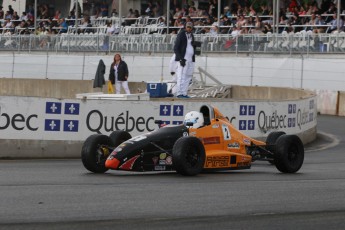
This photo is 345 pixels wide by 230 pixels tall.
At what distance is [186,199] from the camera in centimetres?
1190

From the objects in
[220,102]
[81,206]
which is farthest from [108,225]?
[220,102]

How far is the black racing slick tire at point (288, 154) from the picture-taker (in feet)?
52.3

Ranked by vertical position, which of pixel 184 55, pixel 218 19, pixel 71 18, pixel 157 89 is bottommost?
pixel 157 89

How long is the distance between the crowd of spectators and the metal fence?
1.16 metres

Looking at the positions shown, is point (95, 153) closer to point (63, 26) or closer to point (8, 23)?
point (63, 26)

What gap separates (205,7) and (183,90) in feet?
66.6

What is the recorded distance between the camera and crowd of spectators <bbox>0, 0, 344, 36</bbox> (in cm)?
3567

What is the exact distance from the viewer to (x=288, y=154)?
16.1 metres

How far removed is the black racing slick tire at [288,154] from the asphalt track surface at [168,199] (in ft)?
0.58

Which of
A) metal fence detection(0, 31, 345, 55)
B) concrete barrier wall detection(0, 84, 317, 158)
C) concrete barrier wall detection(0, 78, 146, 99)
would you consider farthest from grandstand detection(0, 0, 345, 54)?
concrete barrier wall detection(0, 84, 317, 158)

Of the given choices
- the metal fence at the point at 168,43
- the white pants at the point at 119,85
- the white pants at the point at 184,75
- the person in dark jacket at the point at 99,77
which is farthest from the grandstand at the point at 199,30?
the white pants at the point at 184,75

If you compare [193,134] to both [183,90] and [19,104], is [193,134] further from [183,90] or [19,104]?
[183,90]

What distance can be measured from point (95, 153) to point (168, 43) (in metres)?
22.2

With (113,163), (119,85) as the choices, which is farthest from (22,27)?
(113,163)
